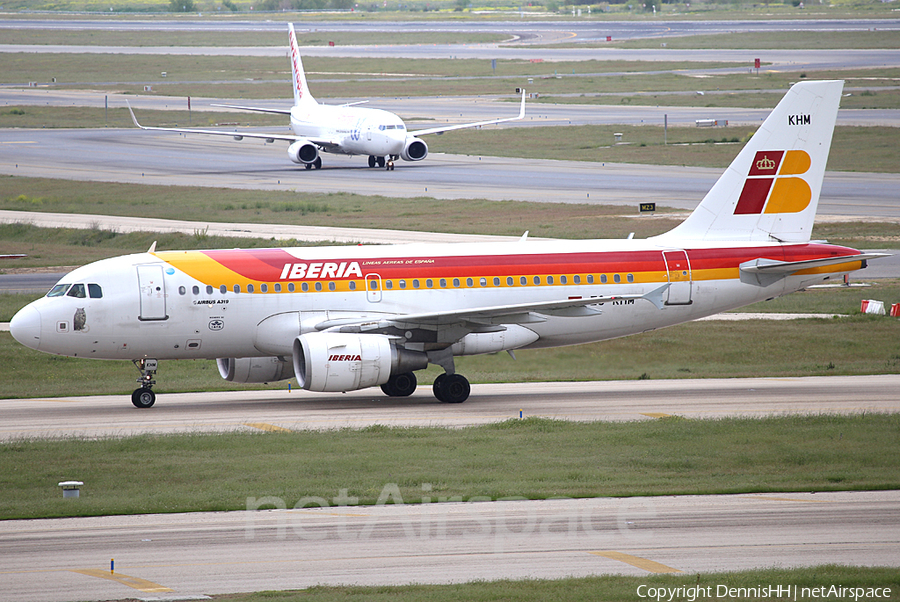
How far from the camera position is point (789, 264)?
31.9m

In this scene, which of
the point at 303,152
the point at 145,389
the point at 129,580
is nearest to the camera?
the point at 129,580

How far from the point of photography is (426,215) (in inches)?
2530

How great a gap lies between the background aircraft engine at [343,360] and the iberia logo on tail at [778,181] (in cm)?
1240

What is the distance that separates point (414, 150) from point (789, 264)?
2215 inches

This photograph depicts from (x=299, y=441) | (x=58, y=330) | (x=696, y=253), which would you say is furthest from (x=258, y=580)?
(x=696, y=253)

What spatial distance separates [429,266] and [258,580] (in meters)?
16.3

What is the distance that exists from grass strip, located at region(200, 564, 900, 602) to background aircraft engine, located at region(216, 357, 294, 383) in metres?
16.7

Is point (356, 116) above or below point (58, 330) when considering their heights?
above

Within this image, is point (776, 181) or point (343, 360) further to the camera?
point (776, 181)

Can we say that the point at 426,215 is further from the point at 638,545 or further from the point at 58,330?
the point at 638,545

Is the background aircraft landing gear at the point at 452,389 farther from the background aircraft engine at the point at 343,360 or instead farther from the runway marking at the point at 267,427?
the runway marking at the point at 267,427

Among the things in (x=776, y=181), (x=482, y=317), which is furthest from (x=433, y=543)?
(x=776, y=181)

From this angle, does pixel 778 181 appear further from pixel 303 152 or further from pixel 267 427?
pixel 303 152

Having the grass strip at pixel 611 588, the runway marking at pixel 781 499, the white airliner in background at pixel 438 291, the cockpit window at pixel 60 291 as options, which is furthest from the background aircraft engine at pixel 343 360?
the grass strip at pixel 611 588
